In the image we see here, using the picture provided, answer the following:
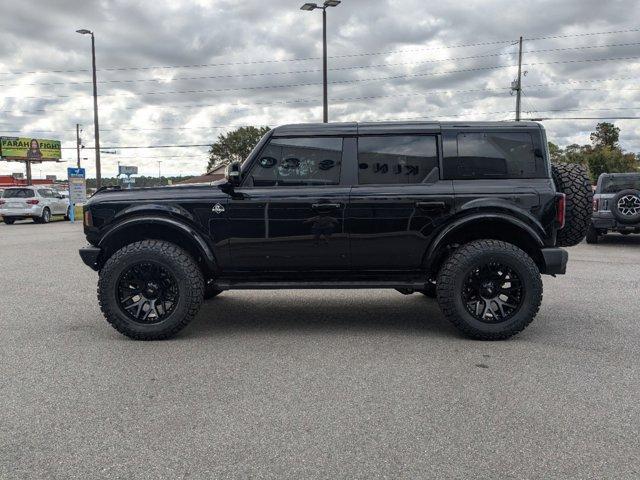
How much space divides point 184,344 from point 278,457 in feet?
7.43

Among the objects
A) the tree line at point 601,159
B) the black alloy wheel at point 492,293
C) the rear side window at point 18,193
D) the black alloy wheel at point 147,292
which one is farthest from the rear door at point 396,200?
the tree line at point 601,159

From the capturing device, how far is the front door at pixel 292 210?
4887 mm

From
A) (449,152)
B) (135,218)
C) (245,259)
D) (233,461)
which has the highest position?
(449,152)

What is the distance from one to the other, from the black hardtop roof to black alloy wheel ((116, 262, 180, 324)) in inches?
64.5

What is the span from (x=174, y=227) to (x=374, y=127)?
1.99 metres

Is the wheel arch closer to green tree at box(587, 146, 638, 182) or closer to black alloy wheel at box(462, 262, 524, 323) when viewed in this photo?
black alloy wheel at box(462, 262, 524, 323)

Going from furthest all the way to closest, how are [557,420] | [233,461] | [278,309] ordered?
[278,309], [557,420], [233,461]

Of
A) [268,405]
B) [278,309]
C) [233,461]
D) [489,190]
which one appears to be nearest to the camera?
[233,461]

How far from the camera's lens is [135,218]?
4973mm

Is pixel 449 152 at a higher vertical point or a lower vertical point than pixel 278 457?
higher

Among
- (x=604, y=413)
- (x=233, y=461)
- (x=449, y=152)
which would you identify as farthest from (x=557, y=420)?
(x=449, y=152)

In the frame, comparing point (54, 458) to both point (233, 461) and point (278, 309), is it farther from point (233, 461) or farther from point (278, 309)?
point (278, 309)

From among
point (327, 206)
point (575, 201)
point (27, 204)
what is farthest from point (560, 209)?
point (27, 204)

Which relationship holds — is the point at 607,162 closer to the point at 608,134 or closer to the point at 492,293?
the point at 608,134
